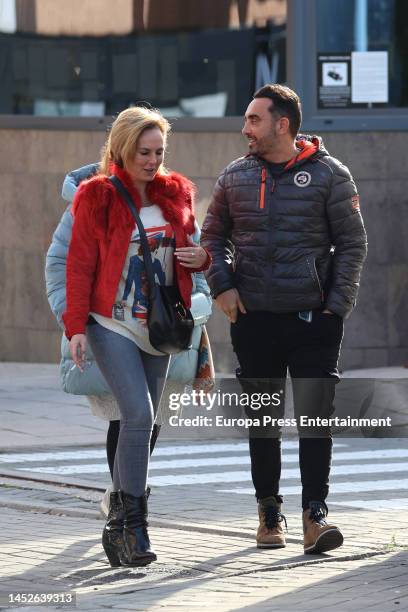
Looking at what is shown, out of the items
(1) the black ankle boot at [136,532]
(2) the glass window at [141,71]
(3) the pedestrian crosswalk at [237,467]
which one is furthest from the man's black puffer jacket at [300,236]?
(2) the glass window at [141,71]

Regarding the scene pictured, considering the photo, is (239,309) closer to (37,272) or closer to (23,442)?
(23,442)

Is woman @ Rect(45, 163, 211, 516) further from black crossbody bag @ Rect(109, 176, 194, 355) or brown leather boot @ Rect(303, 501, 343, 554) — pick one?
brown leather boot @ Rect(303, 501, 343, 554)

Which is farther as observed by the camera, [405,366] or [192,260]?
[405,366]

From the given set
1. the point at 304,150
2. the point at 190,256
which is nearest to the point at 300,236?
the point at 304,150

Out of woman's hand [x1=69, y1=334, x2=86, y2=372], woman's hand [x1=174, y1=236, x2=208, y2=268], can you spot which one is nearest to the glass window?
woman's hand [x1=174, y1=236, x2=208, y2=268]

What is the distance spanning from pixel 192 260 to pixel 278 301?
1.59 ft

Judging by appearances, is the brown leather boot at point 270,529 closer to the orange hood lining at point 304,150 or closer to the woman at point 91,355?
the woman at point 91,355

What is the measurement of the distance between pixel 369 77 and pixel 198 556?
8101mm

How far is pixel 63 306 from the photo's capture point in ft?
22.0

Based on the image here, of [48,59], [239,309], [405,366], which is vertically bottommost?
[405,366]

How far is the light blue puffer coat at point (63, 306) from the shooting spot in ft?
22.4

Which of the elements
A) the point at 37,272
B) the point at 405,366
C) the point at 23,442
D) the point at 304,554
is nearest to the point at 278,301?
the point at 304,554

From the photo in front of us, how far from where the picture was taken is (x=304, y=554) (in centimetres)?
667

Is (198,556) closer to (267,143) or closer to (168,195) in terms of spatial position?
(168,195)
